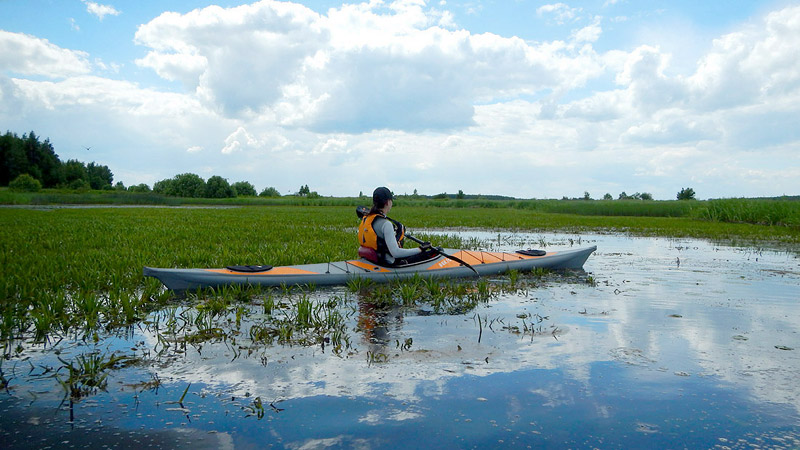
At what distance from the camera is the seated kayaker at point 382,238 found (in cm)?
679

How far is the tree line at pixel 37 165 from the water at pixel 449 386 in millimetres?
66793

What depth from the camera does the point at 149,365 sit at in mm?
3795

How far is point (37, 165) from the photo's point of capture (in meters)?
72.2

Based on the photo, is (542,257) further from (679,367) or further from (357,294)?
(679,367)

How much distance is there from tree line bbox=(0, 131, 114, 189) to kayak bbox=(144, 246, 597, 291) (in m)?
64.4

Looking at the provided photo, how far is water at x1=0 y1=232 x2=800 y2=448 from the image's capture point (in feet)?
9.20

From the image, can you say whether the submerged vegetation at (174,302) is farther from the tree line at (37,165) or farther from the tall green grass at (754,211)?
the tree line at (37,165)

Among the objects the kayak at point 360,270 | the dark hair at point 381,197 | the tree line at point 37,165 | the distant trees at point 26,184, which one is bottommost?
the kayak at point 360,270

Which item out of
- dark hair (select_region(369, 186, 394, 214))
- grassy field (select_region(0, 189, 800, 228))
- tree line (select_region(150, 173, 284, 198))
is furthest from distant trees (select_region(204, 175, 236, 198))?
dark hair (select_region(369, 186, 394, 214))

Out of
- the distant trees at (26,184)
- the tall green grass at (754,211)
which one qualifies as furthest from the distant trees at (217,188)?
the tall green grass at (754,211)

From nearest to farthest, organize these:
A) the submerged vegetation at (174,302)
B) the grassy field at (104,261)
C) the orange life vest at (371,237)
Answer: the submerged vegetation at (174,302), the grassy field at (104,261), the orange life vest at (371,237)

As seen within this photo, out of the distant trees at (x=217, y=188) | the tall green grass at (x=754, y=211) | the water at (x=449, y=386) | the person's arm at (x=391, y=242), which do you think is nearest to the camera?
the water at (x=449, y=386)

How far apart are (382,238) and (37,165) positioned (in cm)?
8202

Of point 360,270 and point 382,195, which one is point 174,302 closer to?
point 360,270
